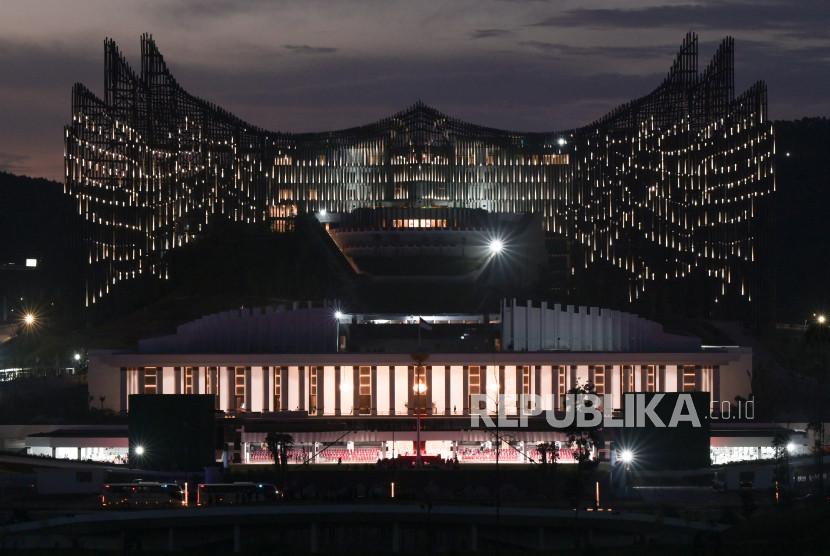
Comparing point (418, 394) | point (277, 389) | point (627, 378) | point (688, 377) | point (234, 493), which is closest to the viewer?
point (234, 493)

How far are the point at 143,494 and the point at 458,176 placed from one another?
11835 cm

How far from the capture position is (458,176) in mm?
184750

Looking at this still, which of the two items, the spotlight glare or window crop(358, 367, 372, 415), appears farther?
the spotlight glare

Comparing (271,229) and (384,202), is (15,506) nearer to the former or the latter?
(271,229)

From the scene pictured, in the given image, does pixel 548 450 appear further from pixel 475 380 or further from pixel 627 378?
pixel 627 378

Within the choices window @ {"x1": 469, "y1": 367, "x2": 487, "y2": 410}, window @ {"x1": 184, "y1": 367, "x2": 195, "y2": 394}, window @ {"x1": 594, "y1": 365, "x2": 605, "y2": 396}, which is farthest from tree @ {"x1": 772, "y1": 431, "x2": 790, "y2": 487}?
window @ {"x1": 184, "y1": 367, "x2": 195, "y2": 394}

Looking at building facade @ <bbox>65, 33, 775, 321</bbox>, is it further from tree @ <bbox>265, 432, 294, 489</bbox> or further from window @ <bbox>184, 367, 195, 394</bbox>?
tree @ <bbox>265, 432, 294, 489</bbox>

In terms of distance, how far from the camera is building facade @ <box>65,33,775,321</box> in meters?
134

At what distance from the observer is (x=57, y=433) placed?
8700 cm

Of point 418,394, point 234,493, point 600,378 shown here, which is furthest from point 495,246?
point 234,493

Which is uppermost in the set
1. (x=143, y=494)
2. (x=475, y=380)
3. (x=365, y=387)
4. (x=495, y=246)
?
(x=495, y=246)

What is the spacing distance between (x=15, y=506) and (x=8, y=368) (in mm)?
53820

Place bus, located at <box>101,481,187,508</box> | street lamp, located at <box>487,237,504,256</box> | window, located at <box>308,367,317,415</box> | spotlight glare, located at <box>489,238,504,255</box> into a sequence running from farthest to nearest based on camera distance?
spotlight glare, located at <box>489,238,504,255</box> → street lamp, located at <box>487,237,504,256</box> → window, located at <box>308,367,317,415</box> → bus, located at <box>101,481,187,508</box>

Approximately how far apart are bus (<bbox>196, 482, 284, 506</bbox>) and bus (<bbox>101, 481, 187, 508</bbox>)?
96 cm
